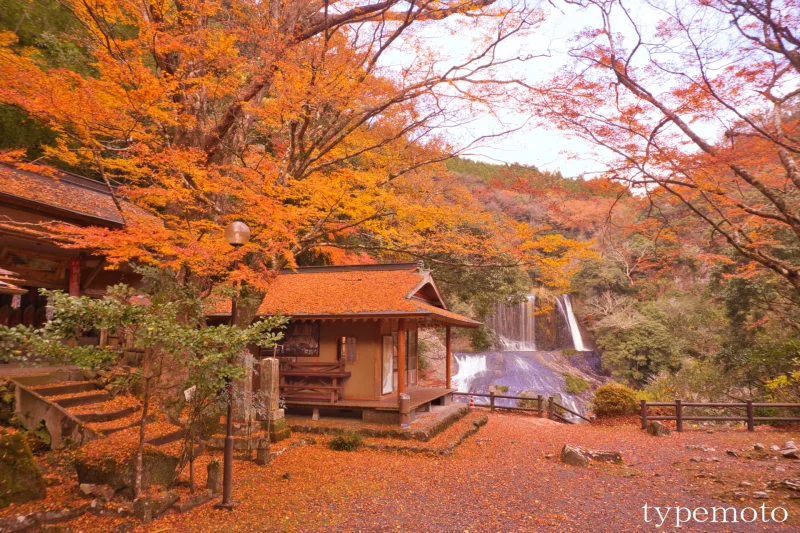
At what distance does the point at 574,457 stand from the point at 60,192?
14811 millimetres

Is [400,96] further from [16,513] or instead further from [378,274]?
[16,513]

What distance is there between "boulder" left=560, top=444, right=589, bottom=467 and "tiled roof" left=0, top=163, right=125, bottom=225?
1272 cm

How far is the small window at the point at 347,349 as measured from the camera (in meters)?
12.8

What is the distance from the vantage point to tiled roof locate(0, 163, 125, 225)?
10.2m

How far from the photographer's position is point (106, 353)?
5.45m

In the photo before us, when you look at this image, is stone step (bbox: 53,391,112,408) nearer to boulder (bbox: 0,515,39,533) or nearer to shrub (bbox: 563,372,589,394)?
boulder (bbox: 0,515,39,533)

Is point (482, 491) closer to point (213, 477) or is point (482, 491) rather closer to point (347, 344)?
point (213, 477)

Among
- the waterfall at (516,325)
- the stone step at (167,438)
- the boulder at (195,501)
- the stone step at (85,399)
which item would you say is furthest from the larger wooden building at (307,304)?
the waterfall at (516,325)

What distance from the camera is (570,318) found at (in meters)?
33.1

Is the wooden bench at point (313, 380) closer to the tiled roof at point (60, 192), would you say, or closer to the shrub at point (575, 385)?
the tiled roof at point (60, 192)

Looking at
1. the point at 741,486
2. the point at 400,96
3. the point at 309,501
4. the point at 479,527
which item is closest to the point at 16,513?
the point at 309,501

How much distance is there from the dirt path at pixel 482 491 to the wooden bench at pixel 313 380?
6.60 ft

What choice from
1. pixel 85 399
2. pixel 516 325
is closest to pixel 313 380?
pixel 85 399

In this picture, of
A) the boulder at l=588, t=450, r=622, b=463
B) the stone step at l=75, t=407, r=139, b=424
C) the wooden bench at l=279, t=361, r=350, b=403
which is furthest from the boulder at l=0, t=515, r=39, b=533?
the boulder at l=588, t=450, r=622, b=463
